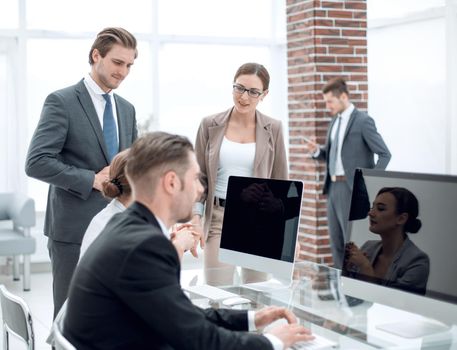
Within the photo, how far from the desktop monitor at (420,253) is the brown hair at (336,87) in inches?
147

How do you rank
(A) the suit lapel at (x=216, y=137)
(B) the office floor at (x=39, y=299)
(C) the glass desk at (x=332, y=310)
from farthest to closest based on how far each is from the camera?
(B) the office floor at (x=39, y=299) → (A) the suit lapel at (x=216, y=137) → (C) the glass desk at (x=332, y=310)

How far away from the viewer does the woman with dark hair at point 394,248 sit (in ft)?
8.10

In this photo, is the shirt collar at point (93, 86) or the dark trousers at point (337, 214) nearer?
the shirt collar at point (93, 86)

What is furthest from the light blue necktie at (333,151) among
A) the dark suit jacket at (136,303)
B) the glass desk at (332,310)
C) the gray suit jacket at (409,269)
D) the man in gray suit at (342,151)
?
the dark suit jacket at (136,303)

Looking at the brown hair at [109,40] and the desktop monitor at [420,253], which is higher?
the brown hair at [109,40]

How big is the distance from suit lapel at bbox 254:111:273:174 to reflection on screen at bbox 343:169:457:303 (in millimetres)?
1076

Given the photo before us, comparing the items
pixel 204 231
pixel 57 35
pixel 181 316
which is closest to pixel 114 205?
pixel 181 316

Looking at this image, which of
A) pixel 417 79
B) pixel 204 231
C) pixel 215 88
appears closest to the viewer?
pixel 204 231

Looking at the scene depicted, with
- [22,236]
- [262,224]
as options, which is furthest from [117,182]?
[22,236]

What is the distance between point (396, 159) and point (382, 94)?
2.06 feet

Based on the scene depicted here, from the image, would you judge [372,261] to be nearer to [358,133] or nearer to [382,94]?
[358,133]

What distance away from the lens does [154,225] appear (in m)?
2.05

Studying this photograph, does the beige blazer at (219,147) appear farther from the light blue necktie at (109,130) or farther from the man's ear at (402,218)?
the man's ear at (402,218)

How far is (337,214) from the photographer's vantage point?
255 inches
